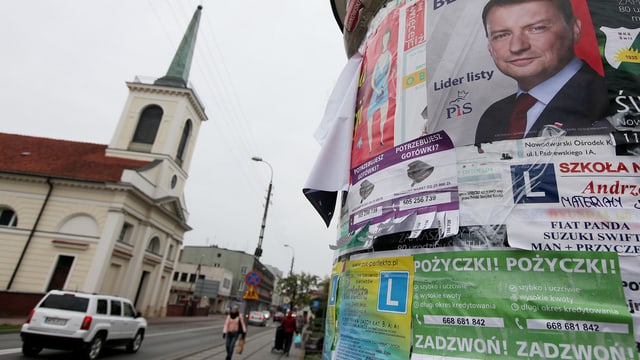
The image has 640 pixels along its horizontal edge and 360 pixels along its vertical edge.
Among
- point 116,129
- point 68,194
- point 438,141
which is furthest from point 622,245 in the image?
point 116,129

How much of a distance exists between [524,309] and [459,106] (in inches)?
53.9

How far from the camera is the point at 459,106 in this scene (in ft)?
8.29

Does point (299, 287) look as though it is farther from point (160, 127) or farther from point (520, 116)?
point (520, 116)

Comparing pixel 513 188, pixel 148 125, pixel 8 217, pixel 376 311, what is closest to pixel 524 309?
pixel 513 188

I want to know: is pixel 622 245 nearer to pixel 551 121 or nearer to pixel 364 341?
pixel 551 121

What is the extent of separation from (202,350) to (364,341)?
1318cm

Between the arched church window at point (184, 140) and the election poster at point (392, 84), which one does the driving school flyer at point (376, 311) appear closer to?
the election poster at point (392, 84)

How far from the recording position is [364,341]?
102 inches

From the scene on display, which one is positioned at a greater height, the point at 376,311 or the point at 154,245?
the point at 154,245

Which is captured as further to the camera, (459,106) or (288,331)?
(288,331)

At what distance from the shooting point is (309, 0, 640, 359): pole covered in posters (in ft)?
6.11

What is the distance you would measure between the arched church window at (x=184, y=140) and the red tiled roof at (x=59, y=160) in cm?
432

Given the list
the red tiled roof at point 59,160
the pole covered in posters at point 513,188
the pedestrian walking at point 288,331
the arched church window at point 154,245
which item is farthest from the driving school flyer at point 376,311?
the arched church window at point 154,245

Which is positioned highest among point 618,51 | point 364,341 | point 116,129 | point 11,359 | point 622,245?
point 116,129
